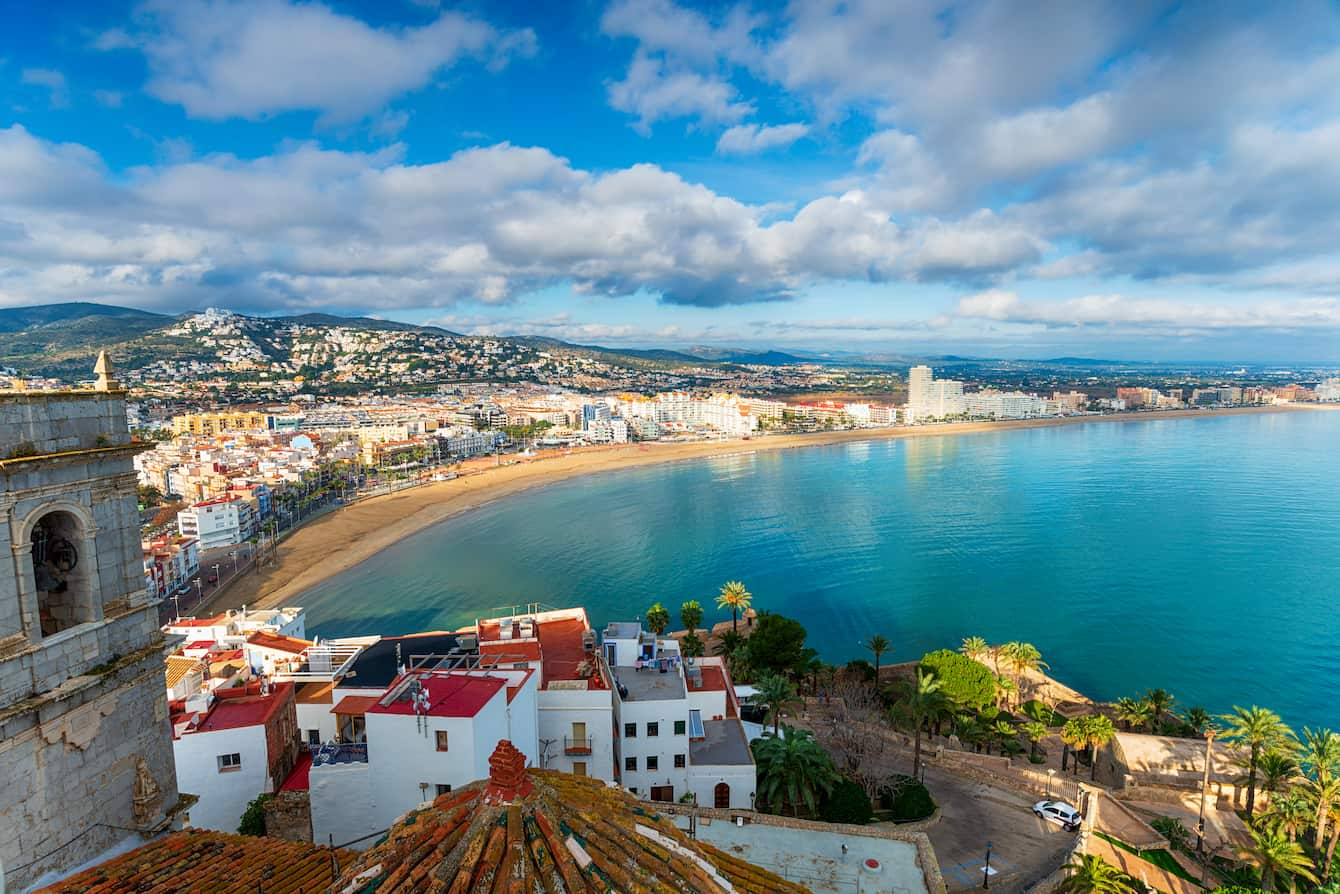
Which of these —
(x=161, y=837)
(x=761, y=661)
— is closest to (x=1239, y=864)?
(x=761, y=661)

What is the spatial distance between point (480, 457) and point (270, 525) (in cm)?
4787

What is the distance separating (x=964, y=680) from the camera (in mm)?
24094

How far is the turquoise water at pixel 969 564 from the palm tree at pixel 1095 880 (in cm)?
1994

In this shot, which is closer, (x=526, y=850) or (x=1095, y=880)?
(x=526, y=850)

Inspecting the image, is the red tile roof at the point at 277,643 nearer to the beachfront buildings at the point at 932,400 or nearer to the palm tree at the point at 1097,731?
the palm tree at the point at 1097,731

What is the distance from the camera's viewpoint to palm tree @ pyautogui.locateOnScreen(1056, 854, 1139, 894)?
37.3 ft

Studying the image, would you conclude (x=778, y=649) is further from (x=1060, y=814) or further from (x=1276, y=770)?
(x=1276, y=770)

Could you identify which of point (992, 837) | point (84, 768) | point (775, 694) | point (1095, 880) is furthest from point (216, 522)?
point (1095, 880)

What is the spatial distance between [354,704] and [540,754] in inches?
155

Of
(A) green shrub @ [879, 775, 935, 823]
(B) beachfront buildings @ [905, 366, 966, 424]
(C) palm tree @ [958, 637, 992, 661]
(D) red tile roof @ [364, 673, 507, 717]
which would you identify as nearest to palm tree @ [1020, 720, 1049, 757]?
(C) palm tree @ [958, 637, 992, 661]

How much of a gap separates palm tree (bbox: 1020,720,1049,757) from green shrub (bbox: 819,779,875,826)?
30.0 ft

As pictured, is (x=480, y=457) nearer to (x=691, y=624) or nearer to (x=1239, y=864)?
(x=691, y=624)

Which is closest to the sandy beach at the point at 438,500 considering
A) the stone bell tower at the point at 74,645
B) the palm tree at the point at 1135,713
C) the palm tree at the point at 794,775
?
the palm tree at the point at 794,775

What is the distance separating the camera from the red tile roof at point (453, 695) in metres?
10.8
